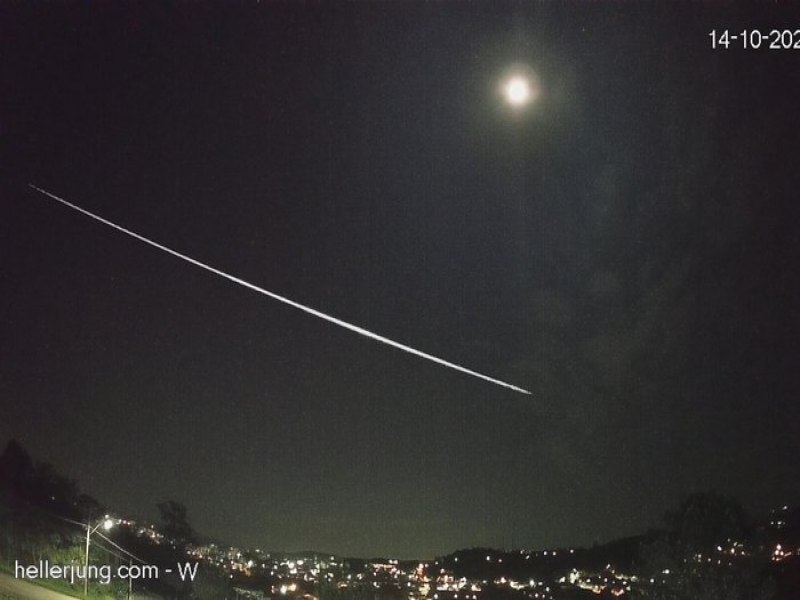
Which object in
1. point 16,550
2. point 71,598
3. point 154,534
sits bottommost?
point 71,598

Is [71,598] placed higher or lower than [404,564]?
lower

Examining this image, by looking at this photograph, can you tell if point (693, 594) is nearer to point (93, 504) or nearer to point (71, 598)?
point (71, 598)

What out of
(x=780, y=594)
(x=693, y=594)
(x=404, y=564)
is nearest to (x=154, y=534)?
(x=404, y=564)

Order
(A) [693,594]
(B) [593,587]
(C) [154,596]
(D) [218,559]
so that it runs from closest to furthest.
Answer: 1. (C) [154,596]
2. (A) [693,594]
3. (D) [218,559]
4. (B) [593,587]

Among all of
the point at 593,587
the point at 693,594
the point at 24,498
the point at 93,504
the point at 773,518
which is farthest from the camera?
the point at 773,518

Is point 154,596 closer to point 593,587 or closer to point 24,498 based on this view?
point 24,498

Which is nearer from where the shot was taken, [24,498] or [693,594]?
[693,594]
